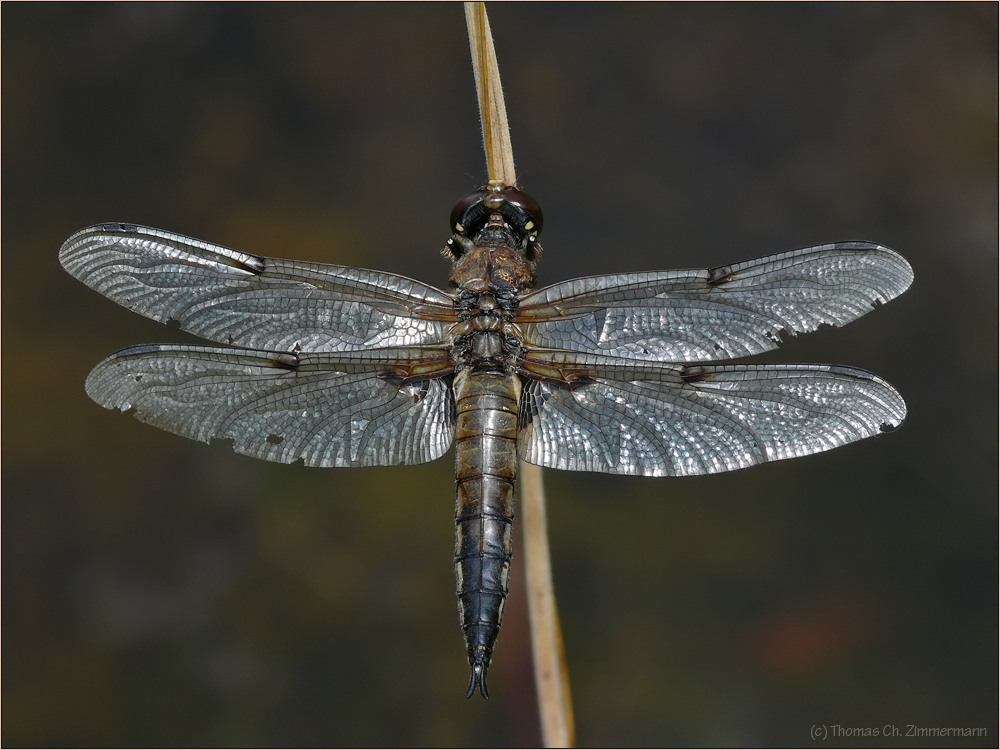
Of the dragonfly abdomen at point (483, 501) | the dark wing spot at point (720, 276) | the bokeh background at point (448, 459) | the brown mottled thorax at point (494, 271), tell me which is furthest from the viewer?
the bokeh background at point (448, 459)

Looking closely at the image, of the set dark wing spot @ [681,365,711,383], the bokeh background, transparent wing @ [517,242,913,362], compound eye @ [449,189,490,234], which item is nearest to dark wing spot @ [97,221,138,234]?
compound eye @ [449,189,490,234]

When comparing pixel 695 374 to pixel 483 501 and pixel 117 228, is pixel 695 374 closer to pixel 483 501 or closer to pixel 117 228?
pixel 483 501

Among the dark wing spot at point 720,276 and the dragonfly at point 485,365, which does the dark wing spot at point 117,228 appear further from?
the dark wing spot at point 720,276

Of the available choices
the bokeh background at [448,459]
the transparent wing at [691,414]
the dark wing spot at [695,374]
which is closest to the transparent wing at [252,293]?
the transparent wing at [691,414]

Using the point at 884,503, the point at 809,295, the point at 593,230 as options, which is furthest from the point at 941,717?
the point at 593,230

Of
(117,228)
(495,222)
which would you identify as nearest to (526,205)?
(495,222)

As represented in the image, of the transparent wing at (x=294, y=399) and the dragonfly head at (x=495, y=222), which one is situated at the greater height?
the dragonfly head at (x=495, y=222)

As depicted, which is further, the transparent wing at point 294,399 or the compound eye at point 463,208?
the compound eye at point 463,208
